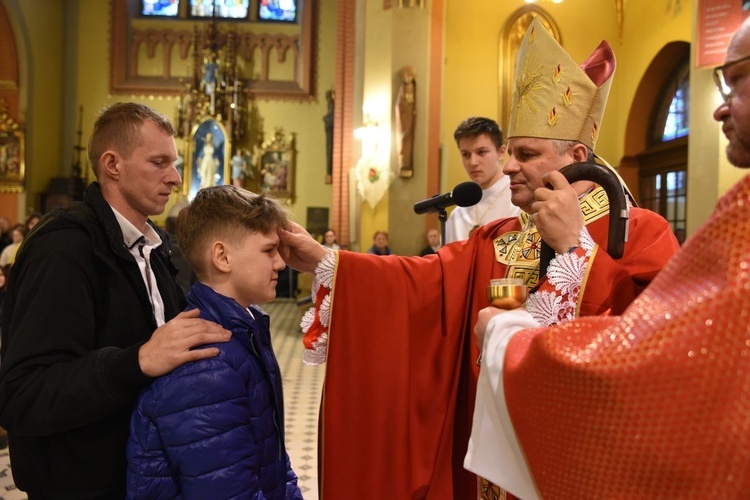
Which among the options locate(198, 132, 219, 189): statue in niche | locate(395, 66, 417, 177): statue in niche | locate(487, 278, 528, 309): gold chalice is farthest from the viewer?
locate(198, 132, 219, 189): statue in niche

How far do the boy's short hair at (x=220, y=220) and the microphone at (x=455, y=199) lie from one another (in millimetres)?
789

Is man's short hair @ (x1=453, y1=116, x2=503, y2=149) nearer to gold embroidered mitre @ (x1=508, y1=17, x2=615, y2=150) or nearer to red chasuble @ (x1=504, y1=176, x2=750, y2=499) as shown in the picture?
gold embroidered mitre @ (x1=508, y1=17, x2=615, y2=150)

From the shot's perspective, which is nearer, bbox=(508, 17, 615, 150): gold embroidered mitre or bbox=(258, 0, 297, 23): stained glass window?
bbox=(508, 17, 615, 150): gold embroidered mitre

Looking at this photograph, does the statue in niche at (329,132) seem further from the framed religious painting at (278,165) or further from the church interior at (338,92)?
the framed religious painting at (278,165)

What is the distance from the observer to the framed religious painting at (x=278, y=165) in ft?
51.3

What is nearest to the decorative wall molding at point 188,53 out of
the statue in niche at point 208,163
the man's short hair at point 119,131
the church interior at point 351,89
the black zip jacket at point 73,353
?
the church interior at point 351,89

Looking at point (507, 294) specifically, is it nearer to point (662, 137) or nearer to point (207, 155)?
point (662, 137)

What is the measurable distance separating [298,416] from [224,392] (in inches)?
151

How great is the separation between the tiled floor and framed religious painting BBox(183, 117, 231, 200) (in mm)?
6713

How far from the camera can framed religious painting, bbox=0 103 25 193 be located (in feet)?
44.3

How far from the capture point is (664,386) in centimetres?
94

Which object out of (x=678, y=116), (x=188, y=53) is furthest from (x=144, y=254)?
(x=188, y=53)

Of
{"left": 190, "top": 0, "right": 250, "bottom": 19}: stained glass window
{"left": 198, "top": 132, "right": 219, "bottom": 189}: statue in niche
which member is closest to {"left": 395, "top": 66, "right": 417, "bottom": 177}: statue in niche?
{"left": 198, "top": 132, "right": 219, "bottom": 189}: statue in niche

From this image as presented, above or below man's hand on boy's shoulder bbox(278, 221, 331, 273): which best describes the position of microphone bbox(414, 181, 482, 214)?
above
